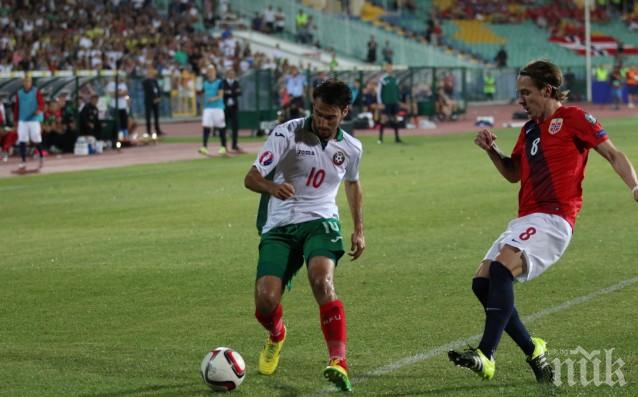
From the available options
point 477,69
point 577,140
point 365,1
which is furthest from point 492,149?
point 365,1

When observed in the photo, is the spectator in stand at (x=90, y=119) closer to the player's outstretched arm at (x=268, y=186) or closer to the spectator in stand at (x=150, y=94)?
the spectator in stand at (x=150, y=94)

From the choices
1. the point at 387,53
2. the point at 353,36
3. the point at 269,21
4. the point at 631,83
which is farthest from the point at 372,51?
the point at 631,83

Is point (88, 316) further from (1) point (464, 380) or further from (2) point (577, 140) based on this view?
(2) point (577, 140)

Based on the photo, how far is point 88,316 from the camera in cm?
1019

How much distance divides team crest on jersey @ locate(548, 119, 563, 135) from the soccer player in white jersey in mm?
1227

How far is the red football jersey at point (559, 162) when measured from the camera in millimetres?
7492

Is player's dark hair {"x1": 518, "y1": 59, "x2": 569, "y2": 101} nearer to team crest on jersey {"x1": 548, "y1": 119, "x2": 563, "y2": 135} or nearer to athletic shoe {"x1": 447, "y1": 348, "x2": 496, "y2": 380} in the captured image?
team crest on jersey {"x1": 548, "y1": 119, "x2": 563, "y2": 135}

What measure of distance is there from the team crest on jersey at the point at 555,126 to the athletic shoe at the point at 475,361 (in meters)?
1.40

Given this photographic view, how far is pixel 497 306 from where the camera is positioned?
7168 mm

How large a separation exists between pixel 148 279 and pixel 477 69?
148 feet

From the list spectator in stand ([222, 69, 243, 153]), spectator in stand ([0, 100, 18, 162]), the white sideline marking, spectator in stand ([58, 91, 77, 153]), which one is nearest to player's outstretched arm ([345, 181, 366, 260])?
the white sideline marking

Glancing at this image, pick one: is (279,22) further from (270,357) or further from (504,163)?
(270,357)

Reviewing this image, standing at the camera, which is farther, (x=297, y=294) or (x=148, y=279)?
(x=148, y=279)

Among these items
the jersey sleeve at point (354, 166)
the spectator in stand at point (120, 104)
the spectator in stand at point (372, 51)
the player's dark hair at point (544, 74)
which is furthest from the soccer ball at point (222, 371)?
the spectator in stand at point (372, 51)
